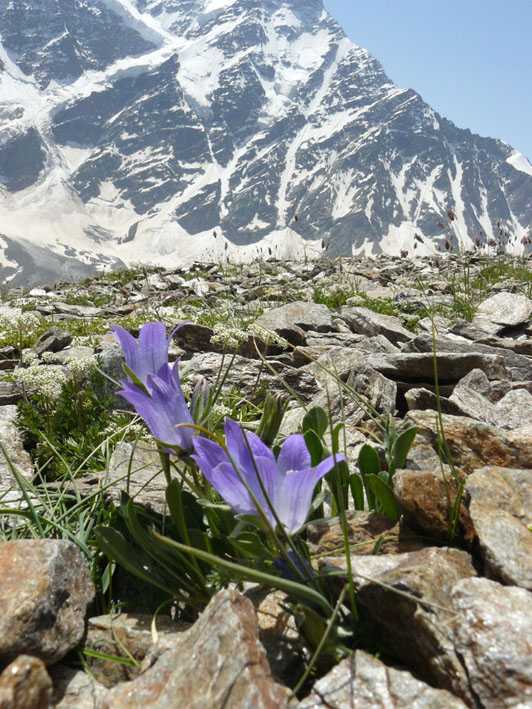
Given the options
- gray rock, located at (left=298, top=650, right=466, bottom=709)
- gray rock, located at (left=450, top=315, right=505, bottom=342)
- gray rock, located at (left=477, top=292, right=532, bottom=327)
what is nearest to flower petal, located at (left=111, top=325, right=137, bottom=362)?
gray rock, located at (left=298, top=650, right=466, bottom=709)

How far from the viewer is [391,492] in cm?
187

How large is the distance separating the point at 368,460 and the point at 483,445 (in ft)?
1.86

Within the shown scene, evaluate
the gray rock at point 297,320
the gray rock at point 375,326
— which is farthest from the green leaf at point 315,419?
the gray rock at point 375,326

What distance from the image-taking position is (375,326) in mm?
6734

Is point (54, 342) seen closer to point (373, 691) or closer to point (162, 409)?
point (162, 409)

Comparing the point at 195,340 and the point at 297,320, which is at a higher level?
the point at 195,340

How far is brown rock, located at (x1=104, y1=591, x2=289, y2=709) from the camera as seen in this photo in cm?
119

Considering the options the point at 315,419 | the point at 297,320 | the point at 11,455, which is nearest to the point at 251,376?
the point at 11,455

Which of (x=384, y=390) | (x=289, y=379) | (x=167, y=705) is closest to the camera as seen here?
(x=167, y=705)

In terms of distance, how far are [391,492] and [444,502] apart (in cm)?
18

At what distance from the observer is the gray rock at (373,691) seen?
47.7 inches

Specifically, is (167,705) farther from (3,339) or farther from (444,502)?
(3,339)

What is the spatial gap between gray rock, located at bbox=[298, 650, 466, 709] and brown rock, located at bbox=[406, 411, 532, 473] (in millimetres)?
1152

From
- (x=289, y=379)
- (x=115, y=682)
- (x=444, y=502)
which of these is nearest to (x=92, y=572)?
(x=115, y=682)
